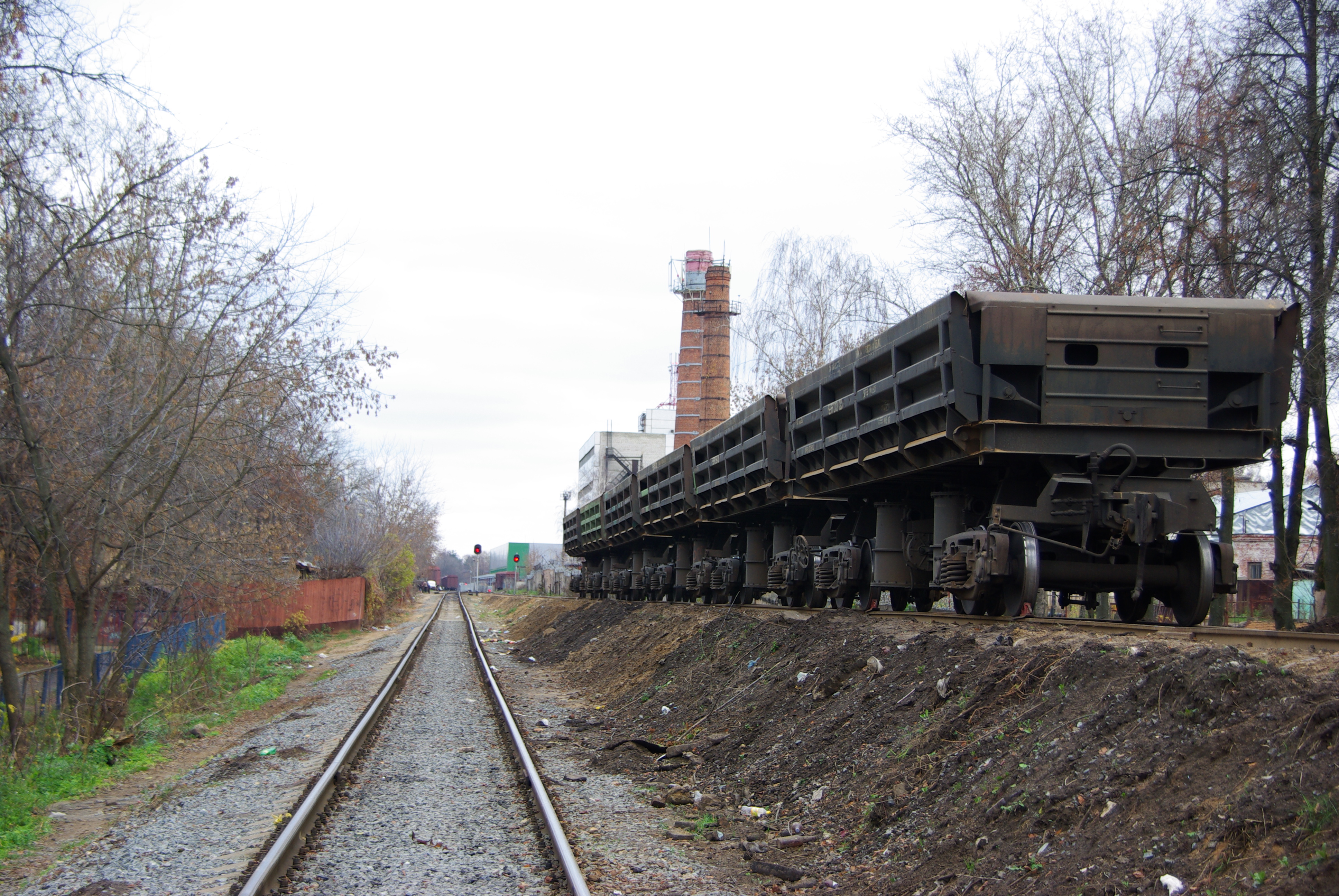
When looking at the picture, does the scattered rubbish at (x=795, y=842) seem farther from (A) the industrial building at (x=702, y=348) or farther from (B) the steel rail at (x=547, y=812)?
(A) the industrial building at (x=702, y=348)

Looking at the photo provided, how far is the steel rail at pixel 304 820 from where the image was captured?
205 inches

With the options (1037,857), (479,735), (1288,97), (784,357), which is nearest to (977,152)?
(1288,97)

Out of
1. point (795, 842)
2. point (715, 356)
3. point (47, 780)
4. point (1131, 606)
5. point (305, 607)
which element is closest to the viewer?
point (795, 842)

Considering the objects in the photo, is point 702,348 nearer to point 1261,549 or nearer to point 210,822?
point 1261,549

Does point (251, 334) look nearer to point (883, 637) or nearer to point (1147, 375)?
point (883, 637)

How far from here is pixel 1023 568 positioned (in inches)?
313

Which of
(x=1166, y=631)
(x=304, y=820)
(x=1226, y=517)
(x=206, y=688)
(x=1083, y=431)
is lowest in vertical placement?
(x=206, y=688)

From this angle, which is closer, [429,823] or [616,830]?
[616,830]

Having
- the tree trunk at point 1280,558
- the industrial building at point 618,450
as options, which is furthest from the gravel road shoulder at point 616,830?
the industrial building at point 618,450

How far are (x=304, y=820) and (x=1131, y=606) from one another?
6923 millimetres

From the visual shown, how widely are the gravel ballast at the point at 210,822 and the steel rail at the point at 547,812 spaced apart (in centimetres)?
173

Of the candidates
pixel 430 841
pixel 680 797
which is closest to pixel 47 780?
pixel 430 841

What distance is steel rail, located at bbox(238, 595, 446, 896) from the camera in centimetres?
520

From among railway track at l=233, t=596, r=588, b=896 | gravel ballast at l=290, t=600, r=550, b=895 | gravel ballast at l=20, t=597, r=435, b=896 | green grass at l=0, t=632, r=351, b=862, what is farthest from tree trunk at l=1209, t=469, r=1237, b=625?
green grass at l=0, t=632, r=351, b=862
